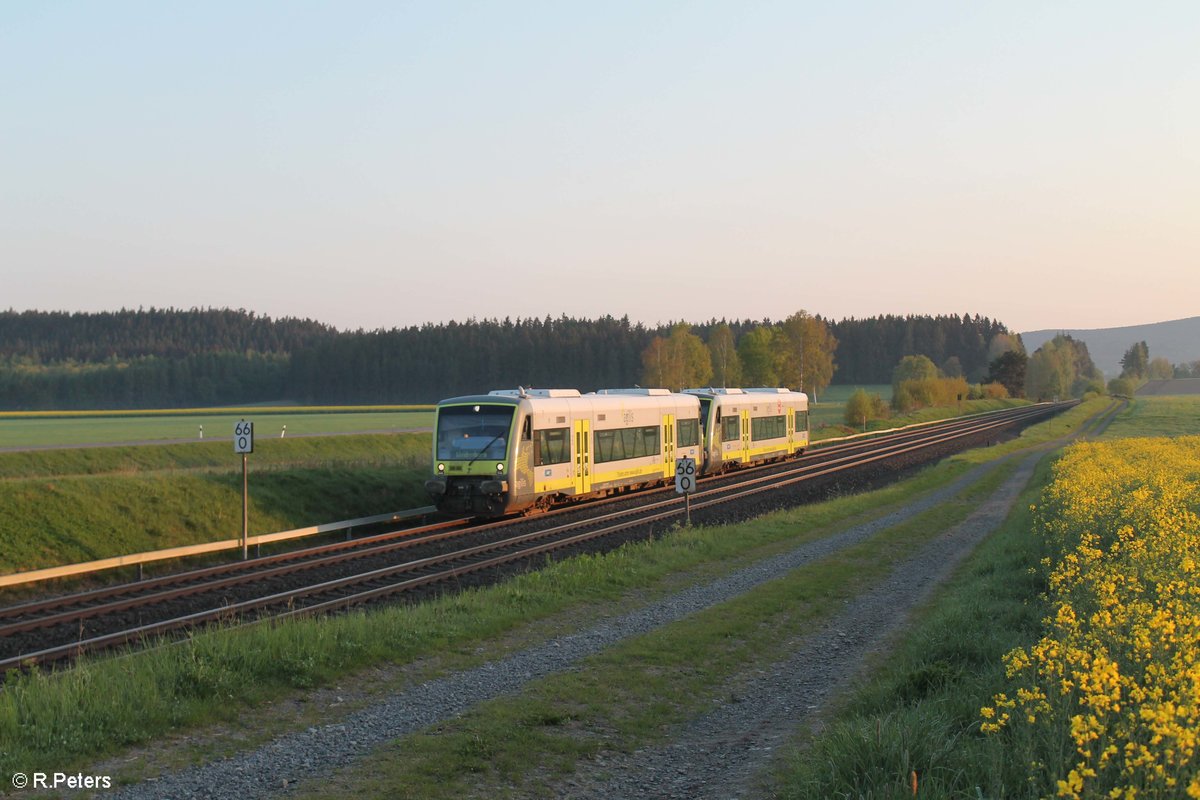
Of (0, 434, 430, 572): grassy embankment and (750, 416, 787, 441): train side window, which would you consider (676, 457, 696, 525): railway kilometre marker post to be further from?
(750, 416, 787, 441): train side window

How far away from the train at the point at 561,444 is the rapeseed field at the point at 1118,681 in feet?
51.4

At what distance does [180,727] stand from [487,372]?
426 feet

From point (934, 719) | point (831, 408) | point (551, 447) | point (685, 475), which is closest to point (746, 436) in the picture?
point (551, 447)

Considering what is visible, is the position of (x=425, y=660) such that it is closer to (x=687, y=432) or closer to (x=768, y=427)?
(x=687, y=432)

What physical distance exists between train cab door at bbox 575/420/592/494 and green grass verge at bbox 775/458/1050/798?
15717 millimetres

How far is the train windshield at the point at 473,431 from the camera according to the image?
25.6m

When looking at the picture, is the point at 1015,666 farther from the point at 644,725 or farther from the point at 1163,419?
the point at 1163,419

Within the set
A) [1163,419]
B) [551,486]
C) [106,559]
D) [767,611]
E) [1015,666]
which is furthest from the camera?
[1163,419]

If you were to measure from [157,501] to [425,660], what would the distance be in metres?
15.8

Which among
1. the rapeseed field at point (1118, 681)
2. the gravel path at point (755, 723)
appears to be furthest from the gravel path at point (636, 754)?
the rapeseed field at point (1118, 681)

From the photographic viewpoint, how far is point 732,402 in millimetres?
40594

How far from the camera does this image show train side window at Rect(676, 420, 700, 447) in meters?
35.8

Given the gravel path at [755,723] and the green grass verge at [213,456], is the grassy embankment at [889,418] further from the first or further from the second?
the gravel path at [755,723]

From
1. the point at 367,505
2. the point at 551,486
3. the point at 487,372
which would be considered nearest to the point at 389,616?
the point at 551,486
